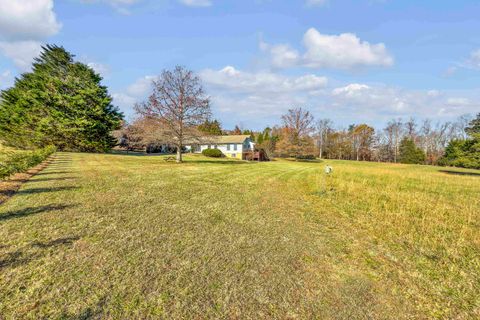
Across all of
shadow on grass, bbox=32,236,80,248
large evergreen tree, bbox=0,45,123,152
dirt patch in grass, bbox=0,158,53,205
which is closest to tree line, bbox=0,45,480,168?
large evergreen tree, bbox=0,45,123,152

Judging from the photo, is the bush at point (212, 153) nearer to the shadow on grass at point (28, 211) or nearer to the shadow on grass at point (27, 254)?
the shadow on grass at point (28, 211)

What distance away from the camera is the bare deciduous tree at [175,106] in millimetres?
20391

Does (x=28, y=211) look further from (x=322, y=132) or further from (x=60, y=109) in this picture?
(x=322, y=132)

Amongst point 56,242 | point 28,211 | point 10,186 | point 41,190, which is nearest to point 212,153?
point 10,186

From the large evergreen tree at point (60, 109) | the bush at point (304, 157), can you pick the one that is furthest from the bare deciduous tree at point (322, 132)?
the large evergreen tree at point (60, 109)

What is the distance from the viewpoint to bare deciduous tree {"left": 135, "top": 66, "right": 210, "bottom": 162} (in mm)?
20391

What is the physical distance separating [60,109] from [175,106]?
17852 mm

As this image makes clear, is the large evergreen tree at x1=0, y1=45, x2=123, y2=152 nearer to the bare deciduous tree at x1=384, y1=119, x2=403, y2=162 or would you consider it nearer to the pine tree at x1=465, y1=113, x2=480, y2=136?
the pine tree at x1=465, y1=113, x2=480, y2=136

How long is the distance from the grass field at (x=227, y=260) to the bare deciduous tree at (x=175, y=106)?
14.1 m

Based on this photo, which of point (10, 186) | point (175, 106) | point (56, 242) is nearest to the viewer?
point (56, 242)

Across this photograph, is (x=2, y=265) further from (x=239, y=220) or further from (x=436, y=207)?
(x=436, y=207)

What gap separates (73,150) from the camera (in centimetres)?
3058

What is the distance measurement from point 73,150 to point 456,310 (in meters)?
36.7

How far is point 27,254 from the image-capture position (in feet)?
11.6
